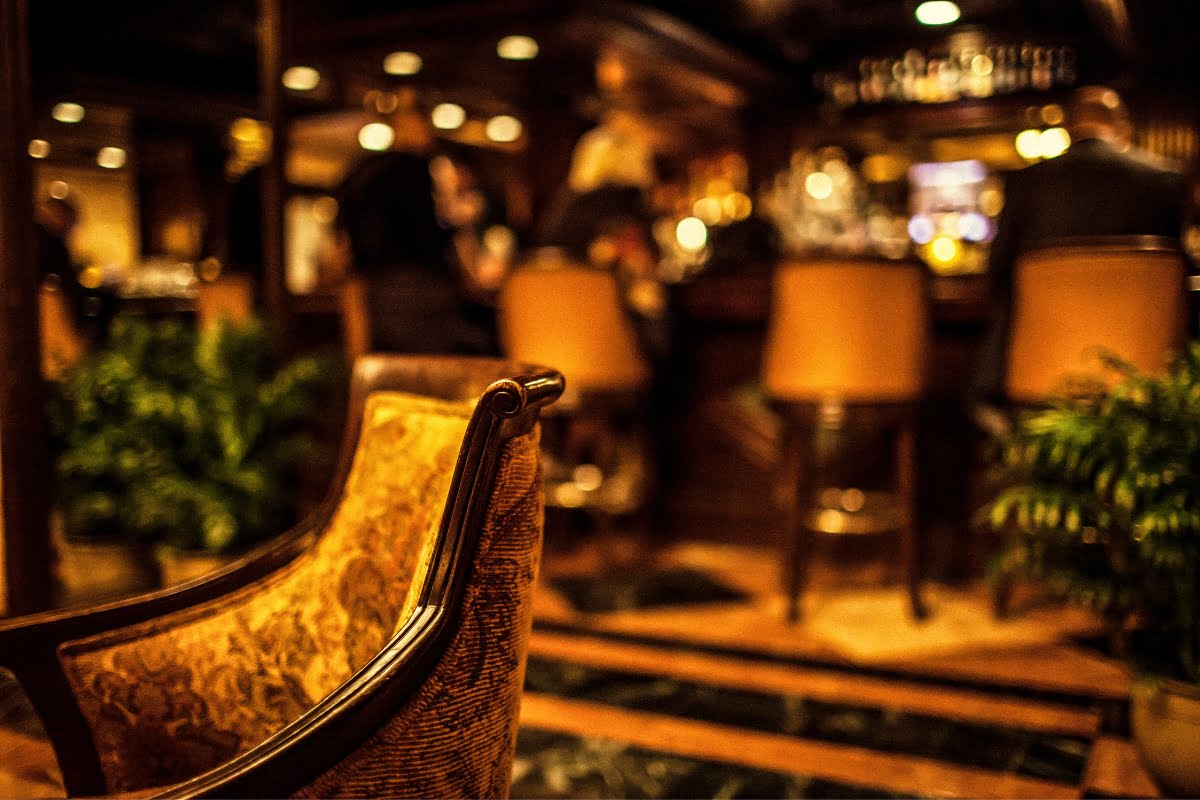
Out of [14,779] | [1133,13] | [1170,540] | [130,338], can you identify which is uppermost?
[1133,13]

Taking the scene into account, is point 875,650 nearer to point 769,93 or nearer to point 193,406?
point 193,406

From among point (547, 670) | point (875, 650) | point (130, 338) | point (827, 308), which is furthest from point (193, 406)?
Answer: point (875, 650)

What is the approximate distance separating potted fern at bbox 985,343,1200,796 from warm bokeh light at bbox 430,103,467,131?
7035 mm

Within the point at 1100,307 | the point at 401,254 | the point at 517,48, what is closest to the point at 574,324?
the point at 401,254

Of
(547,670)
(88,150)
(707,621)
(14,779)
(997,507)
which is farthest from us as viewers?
(88,150)

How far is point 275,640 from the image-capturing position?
4.74 ft

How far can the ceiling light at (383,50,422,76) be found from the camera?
228 inches

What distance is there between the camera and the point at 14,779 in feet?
4.16

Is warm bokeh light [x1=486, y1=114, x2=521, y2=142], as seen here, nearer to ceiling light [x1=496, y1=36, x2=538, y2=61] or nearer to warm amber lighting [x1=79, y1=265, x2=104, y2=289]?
ceiling light [x1=496, y1=36, x2=538, y2=61]

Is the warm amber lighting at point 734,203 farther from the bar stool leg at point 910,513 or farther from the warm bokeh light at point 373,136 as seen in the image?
the bar stool leg at point 910,513

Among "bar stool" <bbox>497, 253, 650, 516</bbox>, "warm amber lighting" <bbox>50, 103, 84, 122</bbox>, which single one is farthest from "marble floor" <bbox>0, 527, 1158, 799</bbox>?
"warm amber lighting" <bbox>50, 103, 84, 122</bbox>

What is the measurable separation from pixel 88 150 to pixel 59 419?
143cm

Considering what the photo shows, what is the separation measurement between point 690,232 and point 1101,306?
606 cm

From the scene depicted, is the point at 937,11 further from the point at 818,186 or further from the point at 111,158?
the point at 111,158
